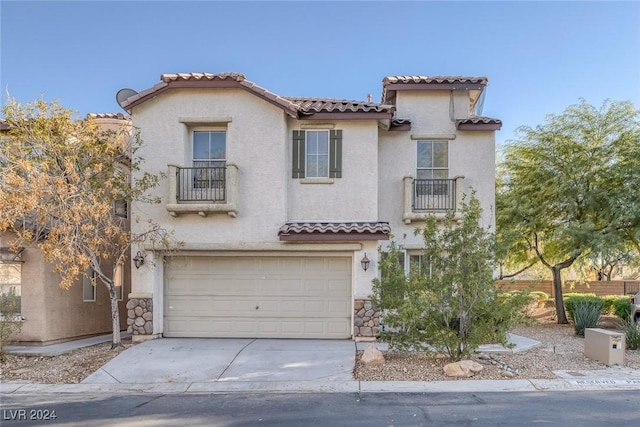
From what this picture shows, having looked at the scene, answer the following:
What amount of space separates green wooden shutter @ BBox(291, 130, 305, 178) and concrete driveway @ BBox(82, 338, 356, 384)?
4.37m

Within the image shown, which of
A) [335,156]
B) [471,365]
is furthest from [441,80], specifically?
[471,365]

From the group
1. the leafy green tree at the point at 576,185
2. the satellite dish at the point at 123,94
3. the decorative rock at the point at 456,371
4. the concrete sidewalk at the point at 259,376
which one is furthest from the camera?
the satellite dish at the point at 123,94

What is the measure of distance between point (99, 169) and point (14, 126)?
2342 mm

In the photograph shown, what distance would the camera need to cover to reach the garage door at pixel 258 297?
1081 cm

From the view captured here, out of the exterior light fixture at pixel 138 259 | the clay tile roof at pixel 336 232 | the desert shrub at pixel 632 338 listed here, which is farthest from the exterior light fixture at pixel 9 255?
the desert shrub at pixel 632 338

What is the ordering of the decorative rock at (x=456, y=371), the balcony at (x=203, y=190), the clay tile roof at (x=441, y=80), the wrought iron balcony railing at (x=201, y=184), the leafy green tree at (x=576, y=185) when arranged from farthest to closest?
1. the leafy green tree at (x=576, y=185)
2. the clay tile roof at (x=441, y=80)
3. the wrought iron balcony railing at (x=201, y=184)
4. the balcony at (x=203, y=190)
5. the decorative rock at (x=456, y=371)

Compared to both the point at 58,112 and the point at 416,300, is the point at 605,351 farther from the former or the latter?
the point at 58,112

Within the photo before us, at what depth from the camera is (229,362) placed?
864cm

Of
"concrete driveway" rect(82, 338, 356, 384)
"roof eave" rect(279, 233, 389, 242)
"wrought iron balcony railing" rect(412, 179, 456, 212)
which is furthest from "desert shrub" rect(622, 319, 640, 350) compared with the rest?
"concrete driveway" rect(82, 338, 356, 384)

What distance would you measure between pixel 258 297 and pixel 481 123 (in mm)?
7782

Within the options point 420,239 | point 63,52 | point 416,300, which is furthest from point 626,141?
point 63,52

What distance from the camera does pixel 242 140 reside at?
35.4 ft

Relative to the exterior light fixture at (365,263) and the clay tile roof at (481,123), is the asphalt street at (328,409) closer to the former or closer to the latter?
the exterior light fixture at (365,263)

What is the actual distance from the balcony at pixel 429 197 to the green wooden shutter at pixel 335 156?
1.95m
